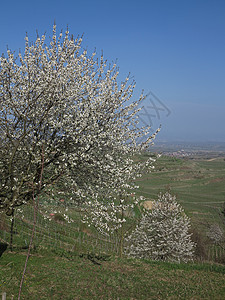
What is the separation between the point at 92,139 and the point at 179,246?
1741cm

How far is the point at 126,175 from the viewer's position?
1149 centimetres

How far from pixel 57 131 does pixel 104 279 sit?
23.4ft

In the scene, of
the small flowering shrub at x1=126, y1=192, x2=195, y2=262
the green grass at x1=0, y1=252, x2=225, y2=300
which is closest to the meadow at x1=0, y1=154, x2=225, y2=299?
the green grass at x1=0, y1=252, x2=225, y2=300

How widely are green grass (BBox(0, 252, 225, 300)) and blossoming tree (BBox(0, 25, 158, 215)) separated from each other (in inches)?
119

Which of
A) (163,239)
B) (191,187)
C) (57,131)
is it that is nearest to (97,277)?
(57,131)

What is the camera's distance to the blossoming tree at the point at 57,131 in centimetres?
1037

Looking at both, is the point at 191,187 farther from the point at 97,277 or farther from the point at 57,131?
the point at 57,131

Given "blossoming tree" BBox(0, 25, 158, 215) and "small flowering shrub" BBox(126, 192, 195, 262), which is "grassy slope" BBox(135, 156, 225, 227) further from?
"blossoming tree" BBox(0, 25, 158, 215)

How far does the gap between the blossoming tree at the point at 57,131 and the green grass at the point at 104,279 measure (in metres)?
3.01

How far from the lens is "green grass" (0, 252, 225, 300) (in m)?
10.8

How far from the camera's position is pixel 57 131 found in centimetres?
1069

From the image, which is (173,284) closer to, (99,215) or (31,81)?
(99,215)

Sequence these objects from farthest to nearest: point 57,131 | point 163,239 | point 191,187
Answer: point 191,187 → point 163,239 → point 57,131

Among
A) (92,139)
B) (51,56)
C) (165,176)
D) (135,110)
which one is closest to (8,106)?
(51,56)
